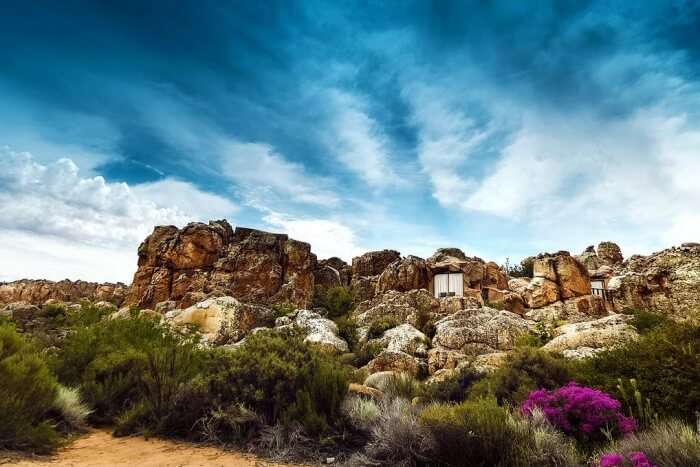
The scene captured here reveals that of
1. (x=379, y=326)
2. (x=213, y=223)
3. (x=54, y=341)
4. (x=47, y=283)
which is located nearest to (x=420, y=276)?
(x=379, y=326)

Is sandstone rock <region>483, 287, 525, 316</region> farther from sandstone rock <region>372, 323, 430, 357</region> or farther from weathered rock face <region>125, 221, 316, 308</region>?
weathered rock face <region>125, 221, 316, 308</region>

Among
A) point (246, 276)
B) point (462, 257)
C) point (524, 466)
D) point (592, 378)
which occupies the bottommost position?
point (524, 466)

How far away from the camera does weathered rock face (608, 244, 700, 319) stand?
68.7 ft

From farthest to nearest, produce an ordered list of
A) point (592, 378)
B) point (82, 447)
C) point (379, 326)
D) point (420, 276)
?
point (420, 276) < point (379, 326) < point (592, 378) < point (82, 447)

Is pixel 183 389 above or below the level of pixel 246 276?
below

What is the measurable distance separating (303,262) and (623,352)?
29.8 meters

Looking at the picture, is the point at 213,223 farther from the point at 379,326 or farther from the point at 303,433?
the point at 303,433

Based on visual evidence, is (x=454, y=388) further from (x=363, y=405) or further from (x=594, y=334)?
(x=594, y=334)

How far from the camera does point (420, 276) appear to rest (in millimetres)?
30938

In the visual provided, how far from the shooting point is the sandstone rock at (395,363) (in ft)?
44.0

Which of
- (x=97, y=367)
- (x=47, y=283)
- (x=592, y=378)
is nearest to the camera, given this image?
(x=592, y=378)

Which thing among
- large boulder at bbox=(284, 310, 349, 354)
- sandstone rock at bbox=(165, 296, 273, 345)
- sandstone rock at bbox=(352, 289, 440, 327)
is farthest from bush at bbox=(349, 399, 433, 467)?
sandstone rock at bbox=(352, 289, 440, 327)

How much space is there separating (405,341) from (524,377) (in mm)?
9353

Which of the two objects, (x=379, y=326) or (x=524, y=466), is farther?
(x=379, y=326)
